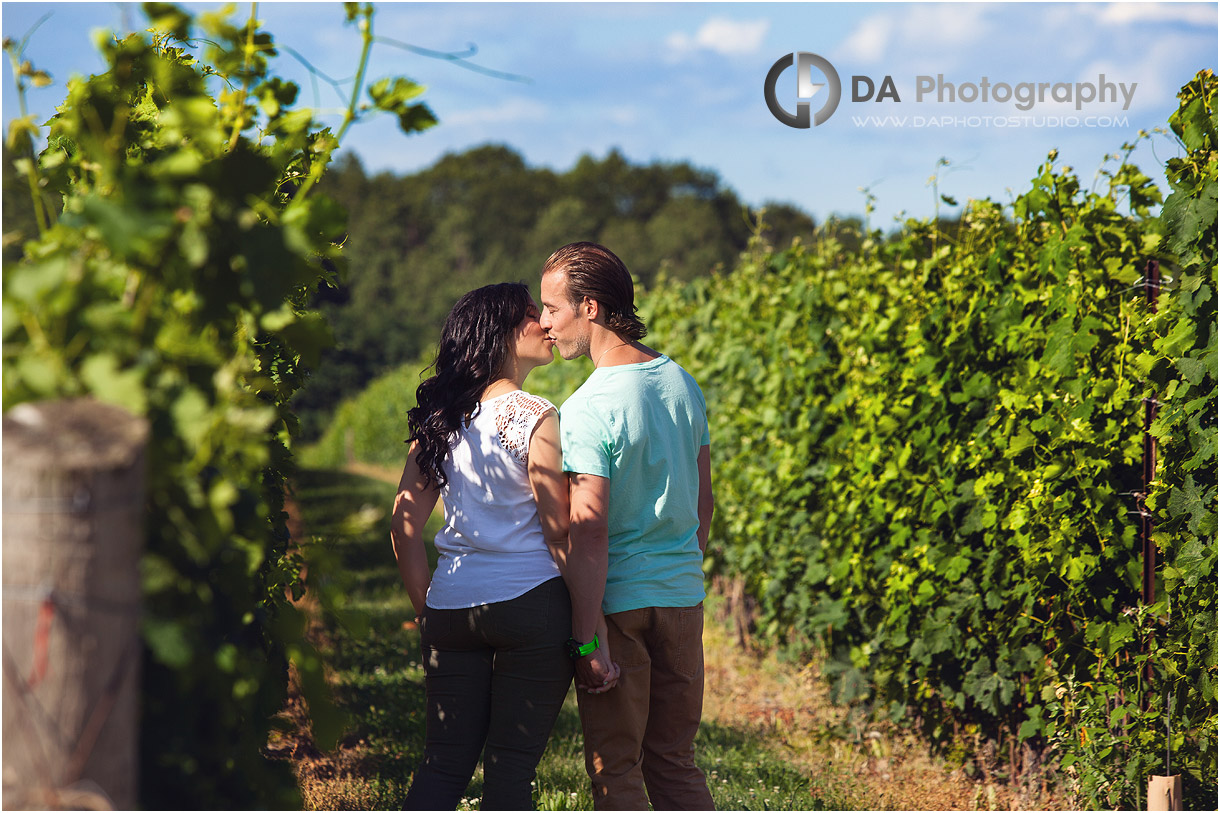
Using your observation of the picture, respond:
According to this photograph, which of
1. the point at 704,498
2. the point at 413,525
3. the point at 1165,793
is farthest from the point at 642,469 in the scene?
the point at 1165,793

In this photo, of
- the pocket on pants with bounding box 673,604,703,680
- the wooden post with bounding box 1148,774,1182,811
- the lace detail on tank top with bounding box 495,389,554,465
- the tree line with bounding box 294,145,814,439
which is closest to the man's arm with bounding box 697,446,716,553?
the pocket on pants with bounding box 673,604,703,680

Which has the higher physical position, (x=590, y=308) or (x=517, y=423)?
(x=590, y=308)

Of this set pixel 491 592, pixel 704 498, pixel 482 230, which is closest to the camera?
pixel 491 592

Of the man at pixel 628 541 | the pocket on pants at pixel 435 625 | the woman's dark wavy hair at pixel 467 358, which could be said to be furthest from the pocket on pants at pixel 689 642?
the woman's dark wavy hair at pixel 467 358

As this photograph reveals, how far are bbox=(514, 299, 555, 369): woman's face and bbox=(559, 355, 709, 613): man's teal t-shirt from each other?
16 cm

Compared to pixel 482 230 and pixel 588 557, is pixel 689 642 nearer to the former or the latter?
pixel 588 557

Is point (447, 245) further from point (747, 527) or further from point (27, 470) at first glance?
point (27, 470)

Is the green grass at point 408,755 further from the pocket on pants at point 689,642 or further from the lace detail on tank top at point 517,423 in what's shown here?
the pocket on pants at point 689,642

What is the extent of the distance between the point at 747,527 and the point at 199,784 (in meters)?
4.75

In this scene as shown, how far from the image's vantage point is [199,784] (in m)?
1.48

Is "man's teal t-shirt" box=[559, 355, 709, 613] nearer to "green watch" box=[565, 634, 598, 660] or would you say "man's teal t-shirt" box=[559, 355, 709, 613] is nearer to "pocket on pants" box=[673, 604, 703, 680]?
"pocket on pants" box=[673, 604, 703, 680]

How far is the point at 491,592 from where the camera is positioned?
243 cm

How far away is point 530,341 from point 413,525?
1.98 feet

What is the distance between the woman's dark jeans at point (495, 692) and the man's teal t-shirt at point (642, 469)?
246 mm
